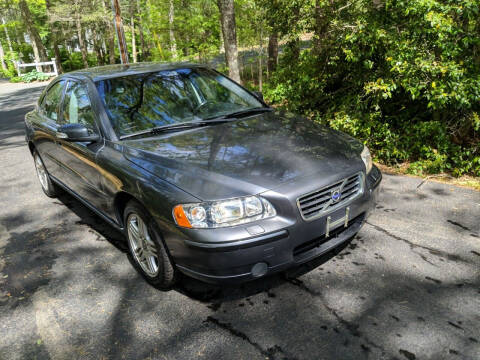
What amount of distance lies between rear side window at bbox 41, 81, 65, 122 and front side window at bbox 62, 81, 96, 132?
26 cm

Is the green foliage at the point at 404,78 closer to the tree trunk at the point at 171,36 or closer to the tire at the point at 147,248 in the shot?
the tire at the point at 147,248

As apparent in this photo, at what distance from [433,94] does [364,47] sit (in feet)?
4.63

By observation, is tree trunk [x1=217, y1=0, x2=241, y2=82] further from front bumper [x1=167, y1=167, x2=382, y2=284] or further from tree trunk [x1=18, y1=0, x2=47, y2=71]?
tree trunk [x1=18, y1=0, x2=47, y2=71]

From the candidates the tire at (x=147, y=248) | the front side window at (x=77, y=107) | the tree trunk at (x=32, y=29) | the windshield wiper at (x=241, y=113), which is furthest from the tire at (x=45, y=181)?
the tree trunk at (x=32, y=29)

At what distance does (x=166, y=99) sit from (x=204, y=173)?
1.34 m

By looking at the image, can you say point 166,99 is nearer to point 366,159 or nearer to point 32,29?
point 366,159

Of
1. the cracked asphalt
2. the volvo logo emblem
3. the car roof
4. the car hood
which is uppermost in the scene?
the car roof

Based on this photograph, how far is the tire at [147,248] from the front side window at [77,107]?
0.96m

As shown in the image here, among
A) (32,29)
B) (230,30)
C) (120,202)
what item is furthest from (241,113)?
(32,29)

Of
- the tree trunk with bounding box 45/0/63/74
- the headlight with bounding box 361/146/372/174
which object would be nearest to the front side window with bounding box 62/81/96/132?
the headlight with bounding box 361/146/372/174

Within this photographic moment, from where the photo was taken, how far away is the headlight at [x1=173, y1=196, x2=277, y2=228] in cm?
245

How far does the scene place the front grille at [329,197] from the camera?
2.58 m

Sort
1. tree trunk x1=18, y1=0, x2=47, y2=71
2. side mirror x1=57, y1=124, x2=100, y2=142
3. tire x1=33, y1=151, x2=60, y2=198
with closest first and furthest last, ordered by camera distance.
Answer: side mirror x1=57, y1=124, x2=100, y2=142 → tire x1=33, y1=151, x2=60, y2=198 → tree trunk x1=18, y1=0, x2=47, y2=71

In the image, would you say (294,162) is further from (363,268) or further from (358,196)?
(363,268)
